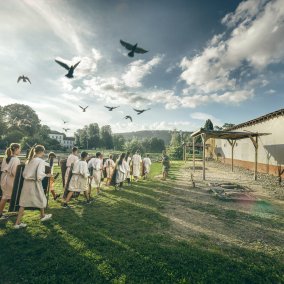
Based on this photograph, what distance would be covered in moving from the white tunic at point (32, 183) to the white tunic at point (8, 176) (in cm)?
102

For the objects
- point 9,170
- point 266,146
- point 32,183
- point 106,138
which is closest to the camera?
point 32,183

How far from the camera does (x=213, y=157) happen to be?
4481 cm

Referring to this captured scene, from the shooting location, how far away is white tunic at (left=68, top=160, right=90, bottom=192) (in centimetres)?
806

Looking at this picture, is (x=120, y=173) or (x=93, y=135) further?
(x=93, y=135)

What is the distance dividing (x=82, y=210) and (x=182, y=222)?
11.4 feet

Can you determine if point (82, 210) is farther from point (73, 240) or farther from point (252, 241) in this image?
point (252, 241)

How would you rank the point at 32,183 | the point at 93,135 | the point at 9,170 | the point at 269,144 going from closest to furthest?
1. the point at 32,183
2. the point at 9,170
3. the point at 269,144
4. the point at 93,135

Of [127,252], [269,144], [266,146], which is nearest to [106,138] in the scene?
[266,146]

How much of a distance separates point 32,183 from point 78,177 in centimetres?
224

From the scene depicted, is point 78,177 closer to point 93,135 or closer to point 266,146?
point 266,146

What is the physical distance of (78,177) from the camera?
26.7 ft

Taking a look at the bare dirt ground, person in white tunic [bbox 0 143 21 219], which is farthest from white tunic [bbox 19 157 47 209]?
the bare dirt ground

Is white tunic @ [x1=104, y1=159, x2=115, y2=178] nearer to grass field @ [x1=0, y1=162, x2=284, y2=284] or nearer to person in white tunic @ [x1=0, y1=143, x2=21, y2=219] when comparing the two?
grass field @ [x1=0, y1=162, x2=284, y2=284]

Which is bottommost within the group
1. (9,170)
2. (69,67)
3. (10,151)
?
(9,170)
